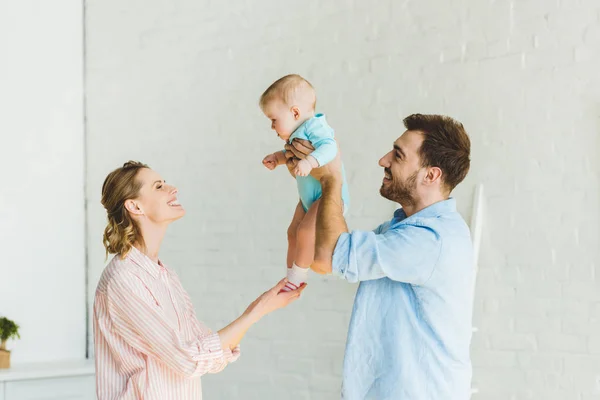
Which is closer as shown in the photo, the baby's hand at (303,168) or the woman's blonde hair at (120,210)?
the baby's hand at (303,168)

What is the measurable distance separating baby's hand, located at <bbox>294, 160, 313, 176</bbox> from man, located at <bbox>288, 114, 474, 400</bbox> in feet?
0.36

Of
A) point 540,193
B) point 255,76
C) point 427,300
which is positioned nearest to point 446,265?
point 427,300

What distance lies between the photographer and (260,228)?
4602 millimetres

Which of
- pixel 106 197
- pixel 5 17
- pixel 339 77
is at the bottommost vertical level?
pixel 106 197

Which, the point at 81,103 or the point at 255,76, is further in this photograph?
the point at 81,103

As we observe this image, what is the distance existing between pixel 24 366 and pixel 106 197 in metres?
2.30

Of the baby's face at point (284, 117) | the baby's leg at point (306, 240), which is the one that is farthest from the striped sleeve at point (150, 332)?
the baby's face at point (284, 117)

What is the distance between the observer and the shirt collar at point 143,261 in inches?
109

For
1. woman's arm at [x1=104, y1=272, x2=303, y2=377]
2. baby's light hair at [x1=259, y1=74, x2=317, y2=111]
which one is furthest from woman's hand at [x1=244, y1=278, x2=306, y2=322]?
baby's light hair at [x1=259, y1=74, x2=317, y2=111]

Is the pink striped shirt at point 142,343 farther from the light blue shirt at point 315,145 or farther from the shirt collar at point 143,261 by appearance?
the light blue shirt at point 315,145

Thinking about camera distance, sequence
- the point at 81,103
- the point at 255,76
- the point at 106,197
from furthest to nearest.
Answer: the point at 81,103
the point at 255,76
the point at 106,197

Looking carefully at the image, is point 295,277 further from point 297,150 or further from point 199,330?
point 199,330

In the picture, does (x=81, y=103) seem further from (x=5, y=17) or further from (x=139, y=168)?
(x=139, y=168)

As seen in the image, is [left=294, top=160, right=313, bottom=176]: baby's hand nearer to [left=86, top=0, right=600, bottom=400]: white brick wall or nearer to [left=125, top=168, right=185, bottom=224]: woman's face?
[left=125, top=168, right=185, bottom=224]: woman's face
